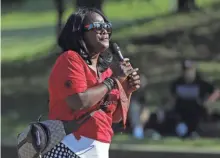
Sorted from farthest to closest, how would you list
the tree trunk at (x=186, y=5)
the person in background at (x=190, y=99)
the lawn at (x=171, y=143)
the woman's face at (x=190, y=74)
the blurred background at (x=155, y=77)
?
the tree trunk at (x=186, y=5) → the woman's face at (x=190, y=74) → the person in background at (x=190, y=99) → the blurred background at (x=155, y=77) → the lawn at (x=171, y=143)

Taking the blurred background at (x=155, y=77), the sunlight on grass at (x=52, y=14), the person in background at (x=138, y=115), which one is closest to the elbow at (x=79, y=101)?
the blurred background at (x=155, y=77)

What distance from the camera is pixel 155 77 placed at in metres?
13.5

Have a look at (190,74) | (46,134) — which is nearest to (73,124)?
(46,134)

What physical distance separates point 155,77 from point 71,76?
1010cm

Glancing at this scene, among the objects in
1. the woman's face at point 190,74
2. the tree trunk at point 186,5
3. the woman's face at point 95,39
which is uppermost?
the woman's face at point 95,39

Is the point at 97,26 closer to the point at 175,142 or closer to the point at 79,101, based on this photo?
the point at 79,101

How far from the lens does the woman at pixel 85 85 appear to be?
11.3 ft

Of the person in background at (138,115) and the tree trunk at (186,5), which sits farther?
the tree trunk at (186,5)

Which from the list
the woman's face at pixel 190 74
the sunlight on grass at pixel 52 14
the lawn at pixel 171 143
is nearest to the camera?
the lawn at pixel 171 143

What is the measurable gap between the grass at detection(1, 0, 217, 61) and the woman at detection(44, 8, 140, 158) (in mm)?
10662

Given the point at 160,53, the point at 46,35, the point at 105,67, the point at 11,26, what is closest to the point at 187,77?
the point at 160,53

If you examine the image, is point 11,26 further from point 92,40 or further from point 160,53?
point 92,40

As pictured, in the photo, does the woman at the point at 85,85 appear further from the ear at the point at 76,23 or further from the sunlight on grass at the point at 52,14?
the sunlight on grass at the point at 52,14

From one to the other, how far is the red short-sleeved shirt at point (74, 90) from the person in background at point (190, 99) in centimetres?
624
